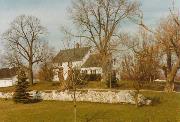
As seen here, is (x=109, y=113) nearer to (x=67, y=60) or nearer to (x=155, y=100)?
(x=155, y=100)

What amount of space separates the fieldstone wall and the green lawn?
1.32 meters

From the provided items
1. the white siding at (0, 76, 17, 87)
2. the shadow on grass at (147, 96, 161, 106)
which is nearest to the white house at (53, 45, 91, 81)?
the shadow on grass at (147, 96, 161, 106)

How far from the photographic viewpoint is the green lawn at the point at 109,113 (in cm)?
2919

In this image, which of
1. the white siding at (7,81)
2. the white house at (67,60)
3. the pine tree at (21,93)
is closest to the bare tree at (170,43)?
the white house at (67,60)

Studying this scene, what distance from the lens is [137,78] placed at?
34.2 metres

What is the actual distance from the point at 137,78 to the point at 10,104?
16.9 m

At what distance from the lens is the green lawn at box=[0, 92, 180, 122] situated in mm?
29188

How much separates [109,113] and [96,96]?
830 cm

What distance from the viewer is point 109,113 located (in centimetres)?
3178

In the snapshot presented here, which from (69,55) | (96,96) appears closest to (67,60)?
(69,55)

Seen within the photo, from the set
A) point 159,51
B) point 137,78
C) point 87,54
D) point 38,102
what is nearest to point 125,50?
point 159,51

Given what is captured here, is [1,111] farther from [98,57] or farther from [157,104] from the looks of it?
[98,57]

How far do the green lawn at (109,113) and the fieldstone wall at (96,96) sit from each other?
4.35ft

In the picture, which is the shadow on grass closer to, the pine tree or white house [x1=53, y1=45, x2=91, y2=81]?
white house [x1=53, y1=45, x2=91, y2=81]
